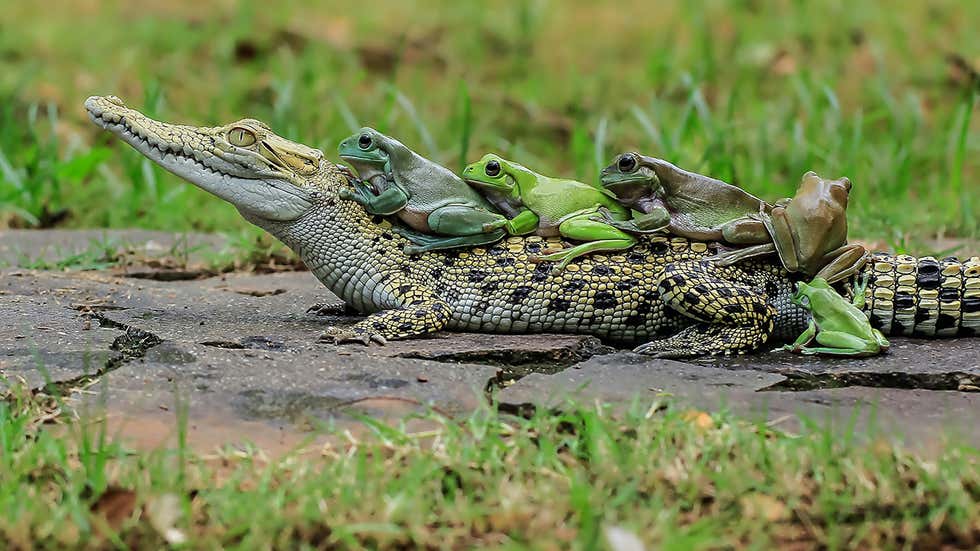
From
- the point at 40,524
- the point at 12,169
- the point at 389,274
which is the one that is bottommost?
the point at 40,524

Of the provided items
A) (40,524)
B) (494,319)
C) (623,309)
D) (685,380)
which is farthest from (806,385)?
(40,524)

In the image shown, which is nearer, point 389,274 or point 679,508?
point 679,508

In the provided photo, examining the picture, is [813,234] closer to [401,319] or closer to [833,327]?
[833,327]

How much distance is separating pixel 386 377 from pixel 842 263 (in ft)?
6.36

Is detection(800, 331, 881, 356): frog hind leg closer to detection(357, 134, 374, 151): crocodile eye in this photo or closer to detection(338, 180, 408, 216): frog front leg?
detection(338, 180, 408, 216): frog front leg

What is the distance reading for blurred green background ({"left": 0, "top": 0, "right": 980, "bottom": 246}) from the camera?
8.16 m

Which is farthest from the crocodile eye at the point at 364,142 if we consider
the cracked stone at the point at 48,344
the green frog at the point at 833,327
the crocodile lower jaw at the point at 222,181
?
the green frog at the point at 833,327

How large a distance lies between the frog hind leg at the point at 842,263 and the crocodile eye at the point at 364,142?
1.92 meters

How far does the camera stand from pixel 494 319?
496cm

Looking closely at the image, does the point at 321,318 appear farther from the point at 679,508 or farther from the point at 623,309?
the point at 679,508

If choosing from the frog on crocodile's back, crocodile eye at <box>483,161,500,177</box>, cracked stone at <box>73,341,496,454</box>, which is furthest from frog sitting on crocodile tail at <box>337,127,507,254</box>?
the frog on crocodile's back

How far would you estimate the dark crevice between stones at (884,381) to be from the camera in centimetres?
435

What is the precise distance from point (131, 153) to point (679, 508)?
6210 mm

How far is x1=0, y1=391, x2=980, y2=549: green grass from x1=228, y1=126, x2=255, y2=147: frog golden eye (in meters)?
1.60
